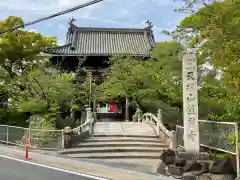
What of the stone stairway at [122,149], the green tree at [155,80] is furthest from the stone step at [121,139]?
the green tree at [155,80]

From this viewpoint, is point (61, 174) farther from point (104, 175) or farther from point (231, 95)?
point (231, 95)

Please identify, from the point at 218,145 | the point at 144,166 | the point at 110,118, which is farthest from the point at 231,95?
the point at 110,118

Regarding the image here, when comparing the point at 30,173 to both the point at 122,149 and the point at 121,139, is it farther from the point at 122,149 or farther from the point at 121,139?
the point at 121,139

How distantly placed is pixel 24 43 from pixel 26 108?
6391 millimetres

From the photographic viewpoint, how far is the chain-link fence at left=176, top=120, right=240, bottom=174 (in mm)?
9367

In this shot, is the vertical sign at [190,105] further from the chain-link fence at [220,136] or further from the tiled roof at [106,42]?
the tiled roof at [106,42]

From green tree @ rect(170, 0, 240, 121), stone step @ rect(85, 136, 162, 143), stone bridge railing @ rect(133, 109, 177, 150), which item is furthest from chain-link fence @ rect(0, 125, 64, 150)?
green tree @ rect(170, 0, 240, 121)

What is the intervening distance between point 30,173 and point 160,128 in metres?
9.78

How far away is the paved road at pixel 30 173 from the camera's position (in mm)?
10273

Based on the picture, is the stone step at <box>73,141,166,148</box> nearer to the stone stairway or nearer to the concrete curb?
the stone stairway

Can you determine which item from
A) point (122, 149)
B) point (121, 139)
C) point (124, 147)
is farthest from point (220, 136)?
point (121, 139)

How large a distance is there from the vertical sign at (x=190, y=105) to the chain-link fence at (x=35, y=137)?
728cm

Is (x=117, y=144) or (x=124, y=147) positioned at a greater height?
(x=117, y=144)

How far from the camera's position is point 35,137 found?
1859cm
